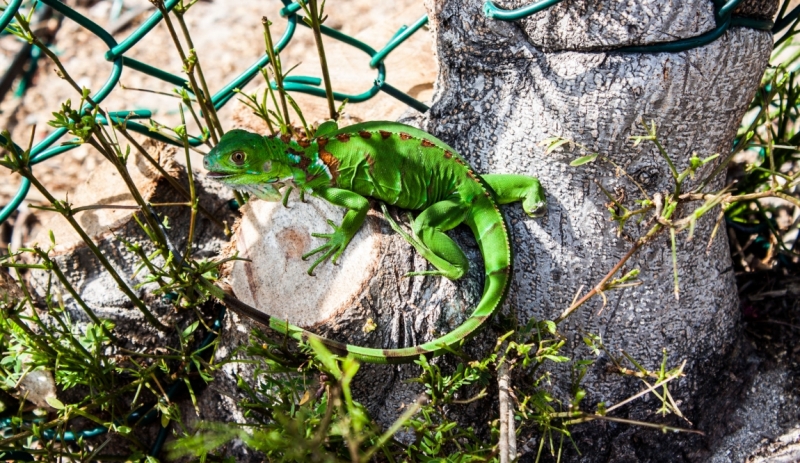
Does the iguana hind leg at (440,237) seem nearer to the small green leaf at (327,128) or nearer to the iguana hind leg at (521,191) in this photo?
the iguana hind leg at (521,191)

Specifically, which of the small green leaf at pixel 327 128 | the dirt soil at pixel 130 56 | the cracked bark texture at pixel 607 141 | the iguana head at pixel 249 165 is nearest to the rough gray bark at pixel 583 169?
the cracked bark texture at pixel 607 141

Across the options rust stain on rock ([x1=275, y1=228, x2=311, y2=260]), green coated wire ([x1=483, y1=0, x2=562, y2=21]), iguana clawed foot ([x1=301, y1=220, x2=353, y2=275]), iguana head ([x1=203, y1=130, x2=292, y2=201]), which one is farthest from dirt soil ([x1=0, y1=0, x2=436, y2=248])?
green coated wire ([x1=483, y1=0, x2=562, y2=21])

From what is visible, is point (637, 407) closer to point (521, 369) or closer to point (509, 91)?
point (521, 369)

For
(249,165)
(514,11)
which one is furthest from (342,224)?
(514,11)

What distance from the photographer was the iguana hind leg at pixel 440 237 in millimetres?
2160

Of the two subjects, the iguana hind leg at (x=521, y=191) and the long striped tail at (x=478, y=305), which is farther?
the iguana hind leg at (x=521, y=191)

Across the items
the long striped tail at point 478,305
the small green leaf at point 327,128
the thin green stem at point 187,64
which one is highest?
the thin green stem at point 187,64

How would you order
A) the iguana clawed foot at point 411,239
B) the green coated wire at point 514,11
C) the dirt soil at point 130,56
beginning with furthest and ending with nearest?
1. the dirt soil at point 130,56
2. the iguana clawed foot at point 411,239
3. the green coated wire at point 514,11

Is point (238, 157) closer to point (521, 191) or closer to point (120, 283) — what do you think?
point (120, 283)

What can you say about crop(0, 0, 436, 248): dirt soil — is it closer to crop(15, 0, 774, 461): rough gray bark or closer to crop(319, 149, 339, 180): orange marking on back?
crop(319, 149, 339, 180): orange marking on back

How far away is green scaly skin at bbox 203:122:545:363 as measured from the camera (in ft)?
7.36

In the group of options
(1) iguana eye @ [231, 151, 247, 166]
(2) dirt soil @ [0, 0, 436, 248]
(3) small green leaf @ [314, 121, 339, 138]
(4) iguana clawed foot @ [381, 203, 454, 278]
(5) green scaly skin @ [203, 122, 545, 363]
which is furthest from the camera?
(2) dirt soil @ [0, 0, 436, 248]

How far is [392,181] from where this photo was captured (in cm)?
243

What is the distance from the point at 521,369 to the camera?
227 cm
